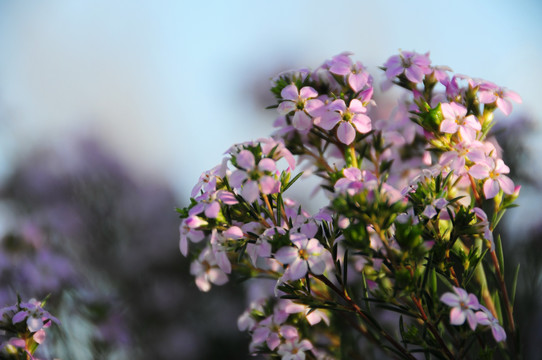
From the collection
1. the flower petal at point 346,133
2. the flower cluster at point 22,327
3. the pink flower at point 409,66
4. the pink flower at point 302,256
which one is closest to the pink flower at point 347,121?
the flower petal at point 346,133

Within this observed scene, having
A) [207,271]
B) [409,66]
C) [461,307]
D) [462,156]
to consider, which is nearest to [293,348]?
[207,271]

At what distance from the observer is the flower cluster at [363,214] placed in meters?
0.76

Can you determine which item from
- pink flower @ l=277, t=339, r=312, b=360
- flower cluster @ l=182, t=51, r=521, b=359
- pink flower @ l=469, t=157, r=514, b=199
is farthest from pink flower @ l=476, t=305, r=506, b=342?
pink flower @ l=277, t=339, r=312, b=360

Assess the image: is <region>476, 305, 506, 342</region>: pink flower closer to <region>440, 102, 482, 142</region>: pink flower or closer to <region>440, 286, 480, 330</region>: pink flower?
<region>440, 286, 480, 330</region>: pink flower

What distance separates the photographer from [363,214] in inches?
28.6

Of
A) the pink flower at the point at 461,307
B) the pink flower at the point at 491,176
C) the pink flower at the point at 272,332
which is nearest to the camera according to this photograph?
the pink flower at the point at 461,307

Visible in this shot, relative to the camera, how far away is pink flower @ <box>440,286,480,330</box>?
0.73 meters

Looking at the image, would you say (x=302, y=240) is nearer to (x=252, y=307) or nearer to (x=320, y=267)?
(x=320, y=267)

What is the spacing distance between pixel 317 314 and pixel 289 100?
409mm

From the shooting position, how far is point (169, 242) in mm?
2082

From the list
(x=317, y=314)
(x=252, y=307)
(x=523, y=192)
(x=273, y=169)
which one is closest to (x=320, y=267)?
(x=273, y=169)

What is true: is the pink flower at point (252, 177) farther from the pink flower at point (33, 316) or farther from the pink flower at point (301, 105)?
the pink flower at point (33, 316)

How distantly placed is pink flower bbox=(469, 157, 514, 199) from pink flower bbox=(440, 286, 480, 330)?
199 mm

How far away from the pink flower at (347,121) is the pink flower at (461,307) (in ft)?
1.03
